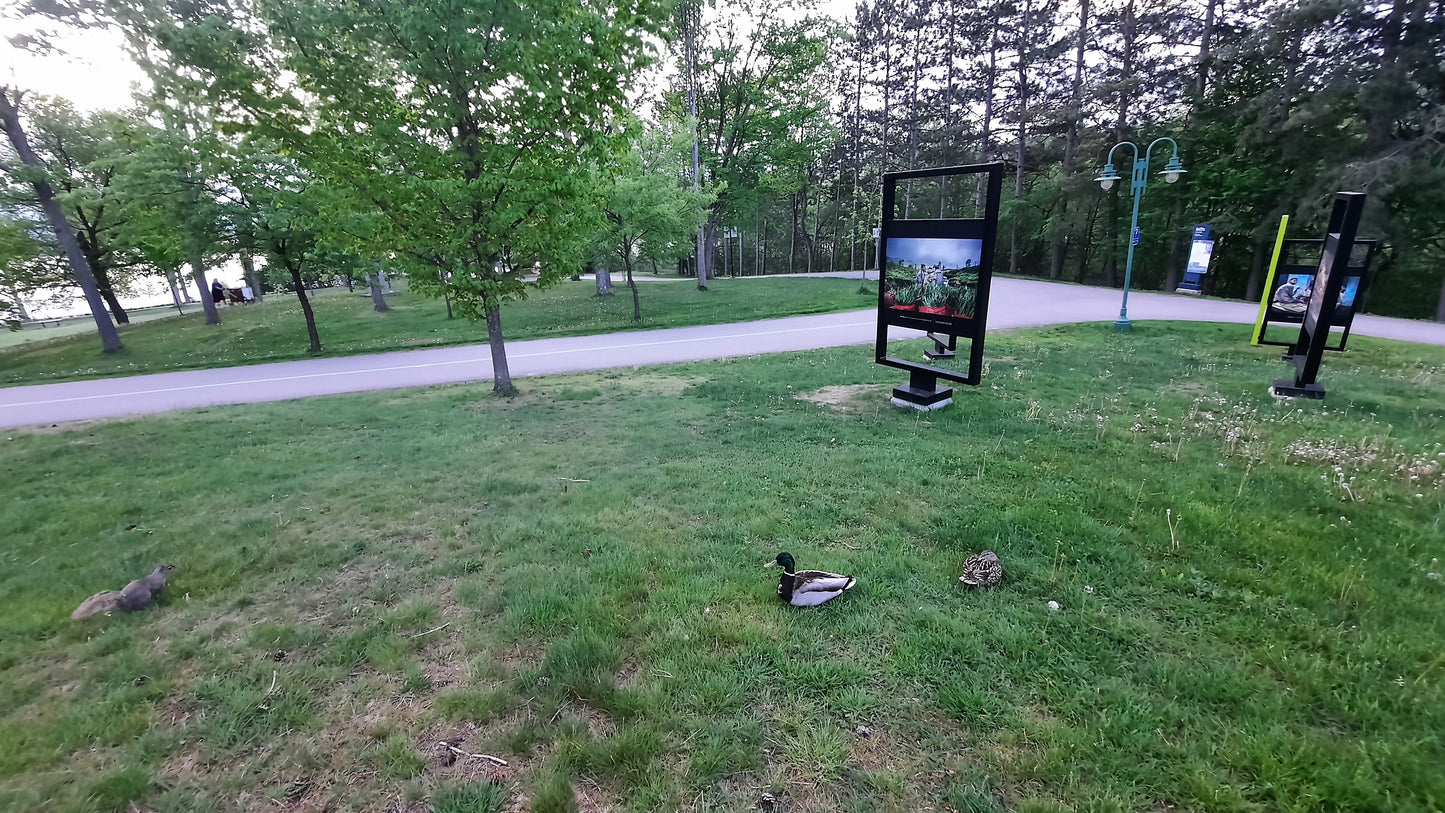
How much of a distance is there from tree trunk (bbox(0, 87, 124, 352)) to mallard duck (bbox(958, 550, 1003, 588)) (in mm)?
22341

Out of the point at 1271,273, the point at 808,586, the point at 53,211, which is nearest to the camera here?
the point at 808,586

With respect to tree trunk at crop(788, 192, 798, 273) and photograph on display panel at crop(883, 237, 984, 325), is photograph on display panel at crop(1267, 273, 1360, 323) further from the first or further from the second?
tree trunk at crop(788, 192, 798, 273)

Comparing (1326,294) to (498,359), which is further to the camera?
(498,359)

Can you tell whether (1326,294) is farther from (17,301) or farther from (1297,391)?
A: (17,301)

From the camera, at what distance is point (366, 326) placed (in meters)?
19.1

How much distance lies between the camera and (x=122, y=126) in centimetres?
718

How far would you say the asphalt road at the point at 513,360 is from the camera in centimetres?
966

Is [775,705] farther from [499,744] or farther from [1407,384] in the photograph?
[1407,384]

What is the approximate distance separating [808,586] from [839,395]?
5.04 metres

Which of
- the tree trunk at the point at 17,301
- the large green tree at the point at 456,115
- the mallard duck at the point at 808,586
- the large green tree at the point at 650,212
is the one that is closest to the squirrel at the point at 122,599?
the mallard duck at the point at 808,586

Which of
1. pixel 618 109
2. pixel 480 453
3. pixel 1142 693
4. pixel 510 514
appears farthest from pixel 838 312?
pixel 1142 693

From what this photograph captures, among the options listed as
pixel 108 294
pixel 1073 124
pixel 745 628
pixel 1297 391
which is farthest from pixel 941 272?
pixel 108 294

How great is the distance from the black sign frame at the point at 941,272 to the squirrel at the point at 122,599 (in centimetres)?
672

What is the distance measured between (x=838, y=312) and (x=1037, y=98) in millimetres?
18780
